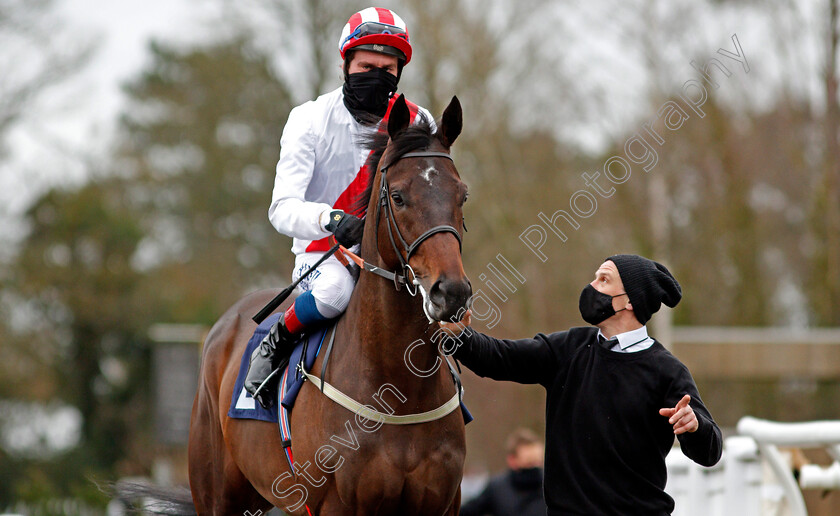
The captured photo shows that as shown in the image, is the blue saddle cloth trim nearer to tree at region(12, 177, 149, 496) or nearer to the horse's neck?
the horse's neck

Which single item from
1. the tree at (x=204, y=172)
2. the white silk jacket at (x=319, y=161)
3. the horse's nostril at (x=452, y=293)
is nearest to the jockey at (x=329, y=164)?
the white silk jacket at (x=319, y=161)

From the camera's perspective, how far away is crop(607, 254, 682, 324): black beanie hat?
343cm

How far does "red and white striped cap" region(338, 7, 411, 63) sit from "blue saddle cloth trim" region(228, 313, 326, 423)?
1.21 metres

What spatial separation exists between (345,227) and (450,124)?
1.85 feet

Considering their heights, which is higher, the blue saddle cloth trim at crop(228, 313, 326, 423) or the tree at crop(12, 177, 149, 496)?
the blue saddle cloth trim at crop(228, 313, 326, 423)

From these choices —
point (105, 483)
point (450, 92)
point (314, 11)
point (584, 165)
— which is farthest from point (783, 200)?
point (105, 483)

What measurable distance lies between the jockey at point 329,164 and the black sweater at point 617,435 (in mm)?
1030

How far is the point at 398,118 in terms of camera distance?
3578mm

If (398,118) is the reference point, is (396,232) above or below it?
below

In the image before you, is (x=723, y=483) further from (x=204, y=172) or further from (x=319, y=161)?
(x=204, y=172)

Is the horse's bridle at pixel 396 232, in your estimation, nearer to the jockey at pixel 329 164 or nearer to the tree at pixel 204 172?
the jockey at pixel 329 164

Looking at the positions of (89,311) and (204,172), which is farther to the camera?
(89,311)

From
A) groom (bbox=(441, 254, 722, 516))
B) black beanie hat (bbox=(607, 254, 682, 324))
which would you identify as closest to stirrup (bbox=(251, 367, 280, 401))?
groom (bbox=(441, 254, 722, 516))

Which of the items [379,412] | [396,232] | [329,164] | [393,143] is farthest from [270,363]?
→ [393,143]
